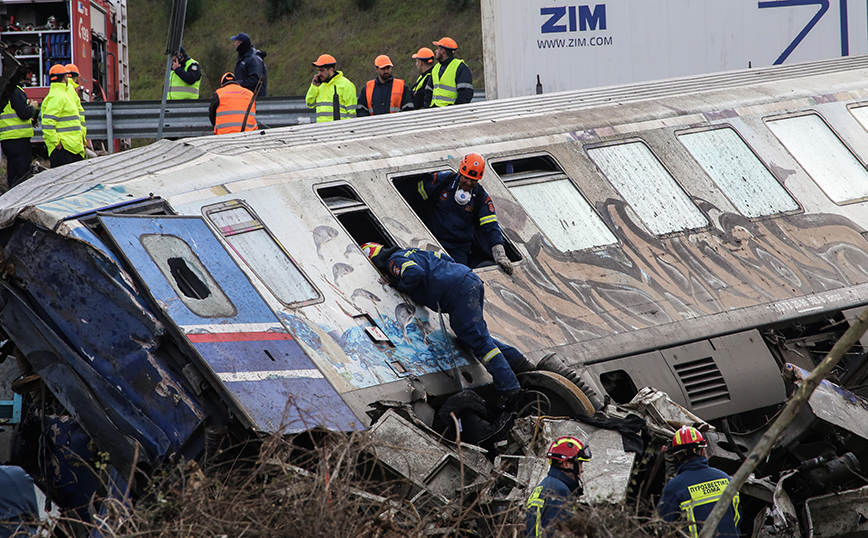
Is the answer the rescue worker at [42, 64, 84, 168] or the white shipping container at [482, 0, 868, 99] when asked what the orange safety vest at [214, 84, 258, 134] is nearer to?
the rescue worker at [42, 64, 84, 168]

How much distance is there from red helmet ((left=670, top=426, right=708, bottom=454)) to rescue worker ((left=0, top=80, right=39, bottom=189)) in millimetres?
11142

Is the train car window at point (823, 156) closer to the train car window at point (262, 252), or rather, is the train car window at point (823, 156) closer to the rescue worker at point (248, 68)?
the train car window at point (262, 252)

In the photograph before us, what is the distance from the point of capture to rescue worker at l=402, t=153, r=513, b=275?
9.05 m

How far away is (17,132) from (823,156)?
36.2 feet

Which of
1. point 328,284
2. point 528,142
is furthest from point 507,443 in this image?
point 528,142

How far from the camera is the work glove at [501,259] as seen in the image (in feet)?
29.4

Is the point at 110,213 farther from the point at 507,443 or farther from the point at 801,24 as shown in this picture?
the point at 801,24

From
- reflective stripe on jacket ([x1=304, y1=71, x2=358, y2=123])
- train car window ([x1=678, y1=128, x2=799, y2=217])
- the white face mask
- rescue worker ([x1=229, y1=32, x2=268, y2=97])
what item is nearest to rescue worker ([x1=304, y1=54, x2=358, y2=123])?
reflective stripe on jacket ([x1=304, y1=71, x2=358, y2=123])

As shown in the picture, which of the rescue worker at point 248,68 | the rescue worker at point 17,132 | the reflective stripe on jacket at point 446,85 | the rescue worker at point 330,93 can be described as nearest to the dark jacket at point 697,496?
the reflective stripe on jacket at point 446,85

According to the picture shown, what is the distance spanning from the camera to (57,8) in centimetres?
1955

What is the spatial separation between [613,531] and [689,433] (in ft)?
4.79

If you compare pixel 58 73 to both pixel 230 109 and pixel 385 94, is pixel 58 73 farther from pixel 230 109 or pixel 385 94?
pixel 385 94

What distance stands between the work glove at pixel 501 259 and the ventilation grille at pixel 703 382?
1681 millimetres

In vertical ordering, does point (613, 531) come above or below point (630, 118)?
below
